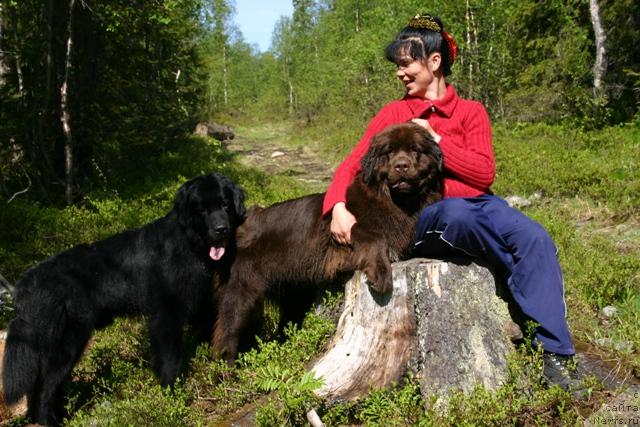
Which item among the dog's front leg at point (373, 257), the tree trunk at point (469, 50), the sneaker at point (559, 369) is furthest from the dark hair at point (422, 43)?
the tree trunk at point (469, 50)

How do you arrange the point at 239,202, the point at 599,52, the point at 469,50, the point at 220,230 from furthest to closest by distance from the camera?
1. the point at 469,50
2. the point at 599,52
3. the point at 239,202
4. the point at 220,230

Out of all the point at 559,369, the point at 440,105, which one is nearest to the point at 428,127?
the point at 440,105

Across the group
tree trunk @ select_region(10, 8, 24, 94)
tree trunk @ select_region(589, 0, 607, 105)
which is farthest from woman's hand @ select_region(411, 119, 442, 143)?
tree trunk @ select_region(589, 0, 607, 105)

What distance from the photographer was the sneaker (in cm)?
323

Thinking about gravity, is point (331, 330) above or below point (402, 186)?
below

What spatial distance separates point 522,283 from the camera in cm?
335

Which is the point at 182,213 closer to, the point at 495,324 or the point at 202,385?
the point at 202,385

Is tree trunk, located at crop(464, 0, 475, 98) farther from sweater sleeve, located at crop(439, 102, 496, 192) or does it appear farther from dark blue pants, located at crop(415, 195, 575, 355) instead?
dark blue pants, located at crop(415, 195, 575, 355)

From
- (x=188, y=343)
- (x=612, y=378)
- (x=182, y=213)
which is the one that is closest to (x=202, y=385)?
(x=188, y=343)

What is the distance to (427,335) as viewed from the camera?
3254 mm

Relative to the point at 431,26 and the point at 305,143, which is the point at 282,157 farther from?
the point at 431,26

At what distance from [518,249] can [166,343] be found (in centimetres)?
253

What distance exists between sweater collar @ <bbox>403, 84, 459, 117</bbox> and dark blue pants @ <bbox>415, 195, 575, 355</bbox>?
72 cm

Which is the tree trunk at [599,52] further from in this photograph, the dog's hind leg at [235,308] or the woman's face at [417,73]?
the dog's hind leg at [235,308]
